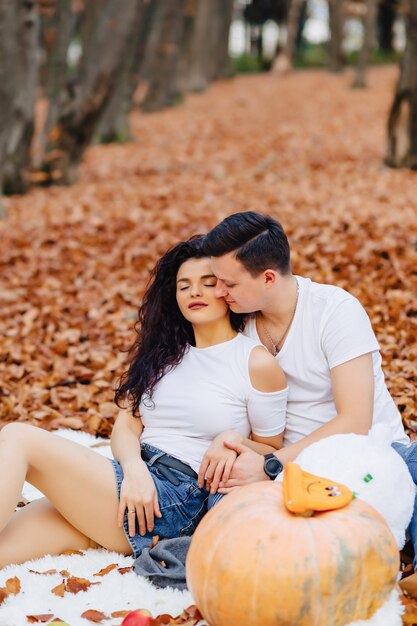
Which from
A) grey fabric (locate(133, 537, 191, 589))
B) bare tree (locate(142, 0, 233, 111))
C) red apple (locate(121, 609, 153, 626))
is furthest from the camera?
bare tree (locate(142, 0, 233, 111))

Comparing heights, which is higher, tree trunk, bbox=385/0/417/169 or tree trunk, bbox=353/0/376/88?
tree trunk, bbox=353/0/376/88

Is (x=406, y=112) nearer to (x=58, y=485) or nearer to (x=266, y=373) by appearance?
(x=266, y=373)

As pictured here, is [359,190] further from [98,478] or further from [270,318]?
[98,478]

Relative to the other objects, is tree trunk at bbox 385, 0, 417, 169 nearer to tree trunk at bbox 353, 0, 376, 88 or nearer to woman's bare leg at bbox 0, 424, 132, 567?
woman's bare leg at bbox 0, 424, 132, 567

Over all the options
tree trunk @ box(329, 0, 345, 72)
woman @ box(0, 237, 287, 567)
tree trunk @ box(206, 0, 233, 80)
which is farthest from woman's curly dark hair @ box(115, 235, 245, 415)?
tree trunk @ box(329, 0, 345, 72)

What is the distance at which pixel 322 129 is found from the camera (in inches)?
686

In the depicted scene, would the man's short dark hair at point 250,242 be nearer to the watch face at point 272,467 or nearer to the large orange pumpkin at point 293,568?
the watch face at point 272,467

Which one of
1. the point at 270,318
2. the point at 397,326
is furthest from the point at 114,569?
the point at 397,326

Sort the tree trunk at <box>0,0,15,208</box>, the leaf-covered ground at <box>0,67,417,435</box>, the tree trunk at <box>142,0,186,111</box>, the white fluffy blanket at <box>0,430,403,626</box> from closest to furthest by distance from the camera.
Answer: the white fluffy blanket at <box>0,430,403,626</box>, the leaf-covered ground at <box>0,67,417,435</box>, the tree trunk at <box>0,0,15,208</box>, the tree trunk at <box>142,0,186,111</box>

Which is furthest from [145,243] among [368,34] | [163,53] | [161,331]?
[368,34]

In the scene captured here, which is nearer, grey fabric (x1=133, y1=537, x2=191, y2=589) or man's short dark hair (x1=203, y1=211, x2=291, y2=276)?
grey fabric (x1=133, y1=537, x2=191, y2=589)

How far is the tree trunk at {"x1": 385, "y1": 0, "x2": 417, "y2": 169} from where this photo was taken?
996cm

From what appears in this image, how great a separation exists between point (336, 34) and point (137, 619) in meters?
28.7

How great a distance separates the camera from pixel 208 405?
3.16 m
